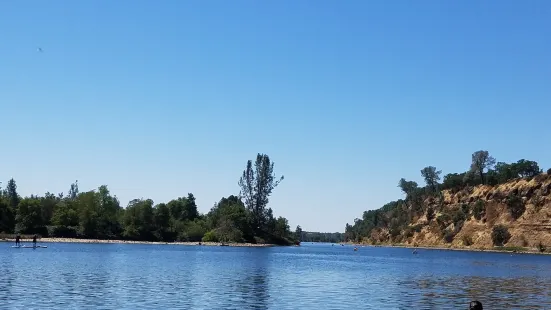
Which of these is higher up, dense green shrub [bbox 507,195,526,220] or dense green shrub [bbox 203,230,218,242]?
dense green shrub [bbox 507,195,526,220]

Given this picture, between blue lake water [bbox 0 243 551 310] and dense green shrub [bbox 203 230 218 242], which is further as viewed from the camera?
dense green shrub [bbox 203 230 218 242]

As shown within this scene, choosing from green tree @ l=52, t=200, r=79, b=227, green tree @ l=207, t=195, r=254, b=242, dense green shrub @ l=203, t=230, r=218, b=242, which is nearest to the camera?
green tree @ l=52, t=200, r=79, b=227

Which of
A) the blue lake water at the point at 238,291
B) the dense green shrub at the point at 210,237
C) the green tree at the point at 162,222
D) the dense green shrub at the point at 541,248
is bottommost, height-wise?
the blue lake water at the point at 238,291

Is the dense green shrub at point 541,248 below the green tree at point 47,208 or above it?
below

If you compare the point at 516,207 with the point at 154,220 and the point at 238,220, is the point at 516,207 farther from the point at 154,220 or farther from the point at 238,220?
the point at 154,220

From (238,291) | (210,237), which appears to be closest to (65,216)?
(210,237)

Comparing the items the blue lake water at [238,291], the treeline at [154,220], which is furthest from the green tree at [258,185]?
the blue lake water at [238,291]

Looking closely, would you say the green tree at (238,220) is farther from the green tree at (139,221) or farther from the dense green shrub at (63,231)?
the dense green shrub at (63,231)

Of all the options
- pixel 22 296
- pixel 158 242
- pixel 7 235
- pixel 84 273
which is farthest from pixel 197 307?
pixel 158 242

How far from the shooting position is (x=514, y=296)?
49812 millimetres

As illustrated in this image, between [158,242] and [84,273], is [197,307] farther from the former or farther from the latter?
[158,242]

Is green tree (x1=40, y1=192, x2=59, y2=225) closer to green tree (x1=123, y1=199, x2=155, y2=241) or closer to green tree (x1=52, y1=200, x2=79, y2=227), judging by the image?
green tree (x1=52, y1=200, x2=79, y2=227)

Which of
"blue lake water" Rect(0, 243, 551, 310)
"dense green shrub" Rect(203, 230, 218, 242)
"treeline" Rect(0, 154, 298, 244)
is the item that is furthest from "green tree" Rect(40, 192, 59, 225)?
"blue lake water" Rect(0, 243, 551, 310)

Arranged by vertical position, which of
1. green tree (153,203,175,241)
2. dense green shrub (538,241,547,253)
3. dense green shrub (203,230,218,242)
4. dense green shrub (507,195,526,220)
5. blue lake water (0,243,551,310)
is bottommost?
blue lake water (0,243,551,310)
